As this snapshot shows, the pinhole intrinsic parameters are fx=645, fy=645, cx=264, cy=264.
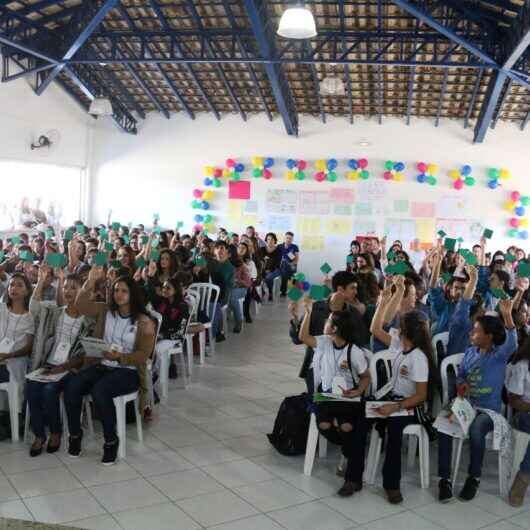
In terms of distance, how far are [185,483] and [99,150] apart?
426 inches

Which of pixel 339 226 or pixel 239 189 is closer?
pixel 339 226

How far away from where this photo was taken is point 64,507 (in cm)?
292

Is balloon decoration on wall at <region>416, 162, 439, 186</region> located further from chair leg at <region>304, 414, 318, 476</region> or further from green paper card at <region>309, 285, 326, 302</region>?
chair leg at <region>304, 414, 318, 476</region>

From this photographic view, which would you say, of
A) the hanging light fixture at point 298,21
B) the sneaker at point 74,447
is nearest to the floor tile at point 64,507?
the sneaker at point 74,447

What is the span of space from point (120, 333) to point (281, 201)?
28.8 ft

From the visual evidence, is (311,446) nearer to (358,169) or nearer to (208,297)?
(208,297)

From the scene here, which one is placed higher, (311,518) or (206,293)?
(206,293)

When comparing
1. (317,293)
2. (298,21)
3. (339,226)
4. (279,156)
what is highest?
(298,21)

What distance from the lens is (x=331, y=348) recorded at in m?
3.42

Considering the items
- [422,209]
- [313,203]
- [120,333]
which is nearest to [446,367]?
[120,333]

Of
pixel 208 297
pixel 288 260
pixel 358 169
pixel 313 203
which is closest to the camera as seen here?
pixel 208 297

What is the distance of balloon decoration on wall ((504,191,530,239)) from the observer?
37.3 feet

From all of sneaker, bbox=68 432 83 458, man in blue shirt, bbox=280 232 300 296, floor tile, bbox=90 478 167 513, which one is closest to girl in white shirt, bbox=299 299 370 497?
floor tile, bbox=90 478 167 513

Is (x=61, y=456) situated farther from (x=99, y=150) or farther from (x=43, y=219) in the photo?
(x=99, y=150)
